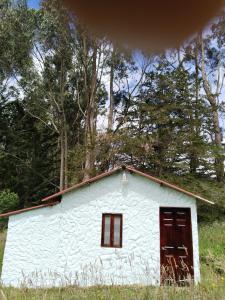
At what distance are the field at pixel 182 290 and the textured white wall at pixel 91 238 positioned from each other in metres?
1.62

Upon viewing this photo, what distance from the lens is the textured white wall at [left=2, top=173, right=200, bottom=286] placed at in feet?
30.9

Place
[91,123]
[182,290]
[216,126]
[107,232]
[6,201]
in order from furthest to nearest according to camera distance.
→ [216,126], [91,123], [6,201], [107,232], [182,290]

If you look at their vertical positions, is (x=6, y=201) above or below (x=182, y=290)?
above

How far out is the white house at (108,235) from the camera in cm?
942

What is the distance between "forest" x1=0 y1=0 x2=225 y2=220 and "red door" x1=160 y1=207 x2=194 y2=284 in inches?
280

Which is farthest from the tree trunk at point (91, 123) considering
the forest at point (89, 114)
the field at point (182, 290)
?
the field at point (182, 290)

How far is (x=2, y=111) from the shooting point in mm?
24547

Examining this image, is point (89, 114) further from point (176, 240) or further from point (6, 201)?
point (176, 240)

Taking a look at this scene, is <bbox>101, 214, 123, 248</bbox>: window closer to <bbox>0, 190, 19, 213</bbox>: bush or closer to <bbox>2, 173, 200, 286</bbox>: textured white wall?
<bbox>2, 173, 200, 286</bbox>: textured white wall

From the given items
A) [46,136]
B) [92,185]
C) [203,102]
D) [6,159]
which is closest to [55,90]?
[46,136]

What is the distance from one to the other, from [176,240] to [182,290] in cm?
544

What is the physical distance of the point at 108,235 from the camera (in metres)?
9.78

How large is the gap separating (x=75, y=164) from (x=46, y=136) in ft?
24.3

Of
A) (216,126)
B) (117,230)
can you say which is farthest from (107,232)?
(216,126)
